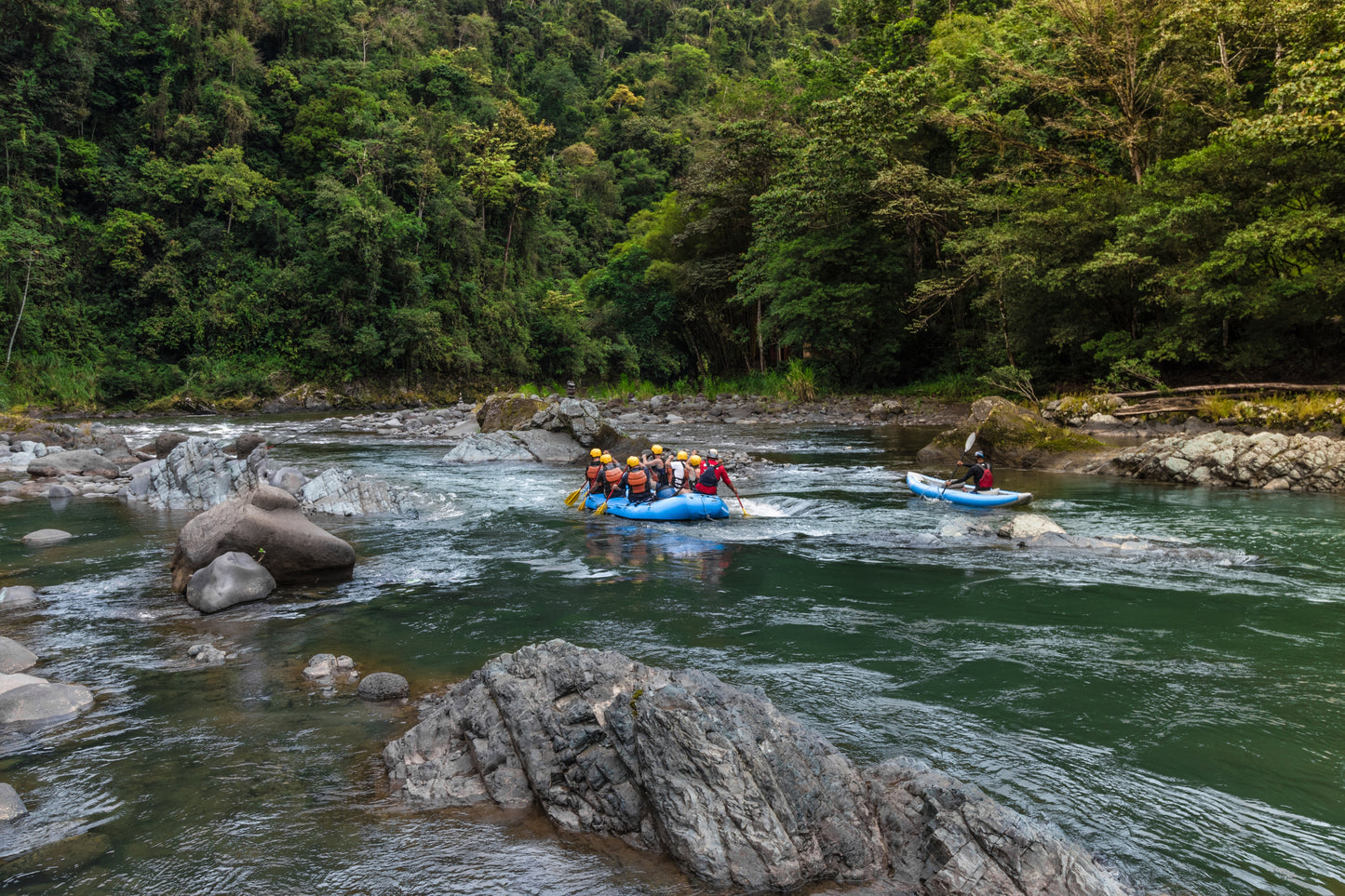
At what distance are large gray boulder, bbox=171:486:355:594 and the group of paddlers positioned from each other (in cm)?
480

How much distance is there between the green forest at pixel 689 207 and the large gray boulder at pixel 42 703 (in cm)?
1805

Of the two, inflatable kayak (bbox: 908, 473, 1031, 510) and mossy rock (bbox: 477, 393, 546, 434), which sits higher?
mossy rock (bbox: 477, 393, 546, 434)

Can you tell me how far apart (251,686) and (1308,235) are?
744 inches

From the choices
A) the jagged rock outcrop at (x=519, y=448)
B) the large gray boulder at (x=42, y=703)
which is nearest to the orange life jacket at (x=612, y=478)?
the jagged rock outcrop at (x=519, y=448)

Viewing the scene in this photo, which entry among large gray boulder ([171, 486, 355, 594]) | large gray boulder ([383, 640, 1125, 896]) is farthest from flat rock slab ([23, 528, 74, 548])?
large gray boulder ([383, 640, 1125, 896])

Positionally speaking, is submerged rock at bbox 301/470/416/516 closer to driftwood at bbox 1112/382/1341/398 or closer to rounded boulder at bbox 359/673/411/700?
rounded boulder at bbox 359/673/411/700

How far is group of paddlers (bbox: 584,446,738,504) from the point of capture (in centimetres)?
1230

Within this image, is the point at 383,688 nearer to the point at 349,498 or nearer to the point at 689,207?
the point at 349,498

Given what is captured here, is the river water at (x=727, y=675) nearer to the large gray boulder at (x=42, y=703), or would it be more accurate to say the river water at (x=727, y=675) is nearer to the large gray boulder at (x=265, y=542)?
the large gray boulder at (x=42, y=703)

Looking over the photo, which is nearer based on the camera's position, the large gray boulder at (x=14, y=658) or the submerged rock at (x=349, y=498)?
the large gray boulder at (x=14, y=658)

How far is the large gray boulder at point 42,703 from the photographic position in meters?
5.02

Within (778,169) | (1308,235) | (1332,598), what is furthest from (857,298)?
(1332,598)

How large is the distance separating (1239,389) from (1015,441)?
576 centimetres

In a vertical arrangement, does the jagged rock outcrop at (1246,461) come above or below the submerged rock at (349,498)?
below
